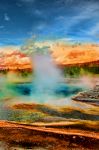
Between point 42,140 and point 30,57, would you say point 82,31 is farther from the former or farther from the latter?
point 42,140

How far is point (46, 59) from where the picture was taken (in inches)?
256

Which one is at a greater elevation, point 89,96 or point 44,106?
point 89,96

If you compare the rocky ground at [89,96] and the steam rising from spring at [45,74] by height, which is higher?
the steam rising from spring at [45,74]

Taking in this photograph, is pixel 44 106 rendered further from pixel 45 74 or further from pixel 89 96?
pixel 89 96

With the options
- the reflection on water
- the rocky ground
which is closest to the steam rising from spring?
the reflection on water

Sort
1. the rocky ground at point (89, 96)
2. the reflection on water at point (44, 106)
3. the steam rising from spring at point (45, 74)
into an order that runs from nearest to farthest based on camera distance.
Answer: the reflection on water at point (44, 106), the rocky ground at point (89, 96), the steam rising from spring at point (45, 74)

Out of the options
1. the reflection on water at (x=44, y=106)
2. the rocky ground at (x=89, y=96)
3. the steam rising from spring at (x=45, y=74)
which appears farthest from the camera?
the steam rising from spring at (x=45, y=74)

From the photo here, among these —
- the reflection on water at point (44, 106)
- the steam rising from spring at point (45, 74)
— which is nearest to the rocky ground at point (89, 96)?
the reflection on water at point (44, 106)

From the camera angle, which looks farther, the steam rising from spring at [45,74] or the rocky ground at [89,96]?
the steam rising from spring at [45,74]

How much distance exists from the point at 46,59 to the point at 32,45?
37 centimetres

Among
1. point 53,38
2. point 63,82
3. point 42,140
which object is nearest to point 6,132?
point 42,140

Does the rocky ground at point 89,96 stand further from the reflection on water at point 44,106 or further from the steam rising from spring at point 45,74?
the steam rising from spring at point 45,74

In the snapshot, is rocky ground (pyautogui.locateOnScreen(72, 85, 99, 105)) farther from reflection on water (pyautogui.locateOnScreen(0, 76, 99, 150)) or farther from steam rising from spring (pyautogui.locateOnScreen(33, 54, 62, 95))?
steam rising from spring (pyautogui.locateOnScreen(33, 54, 62, 95))

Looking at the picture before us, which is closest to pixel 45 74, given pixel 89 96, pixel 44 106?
pixel 44 106
